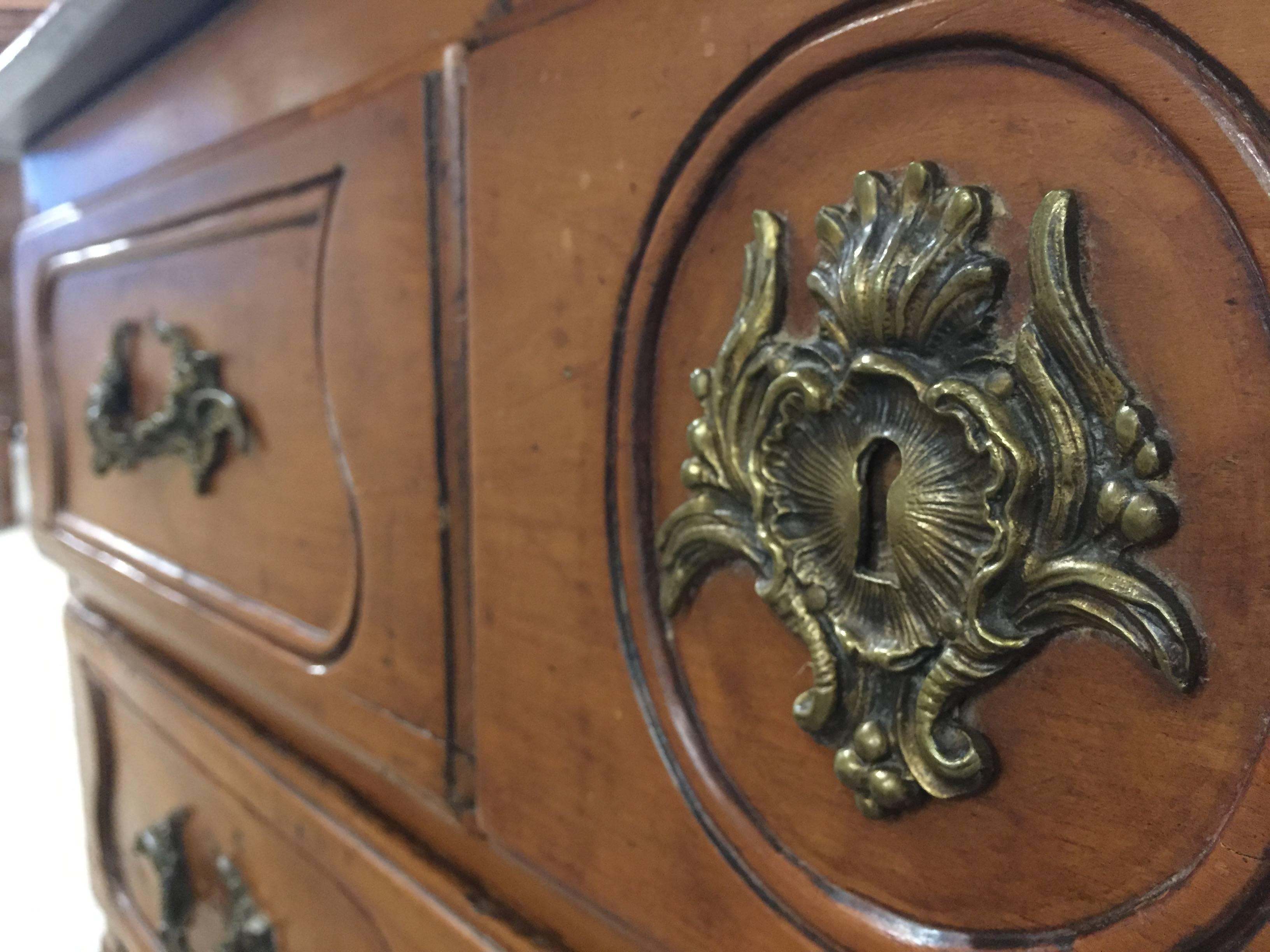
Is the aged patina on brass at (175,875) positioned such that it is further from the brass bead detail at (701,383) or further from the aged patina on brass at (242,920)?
the brass bead detail at (701,383)

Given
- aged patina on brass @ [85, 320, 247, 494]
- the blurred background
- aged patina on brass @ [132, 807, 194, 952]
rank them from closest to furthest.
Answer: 1. aged patina on brass @ [85, 320, 247, 494]
2. aged patina on brass @ [132, 807, 194, 952]
3. the blurred background

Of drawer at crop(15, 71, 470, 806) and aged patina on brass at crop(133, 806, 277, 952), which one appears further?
aged patina on brass at crop(133, 806, 277, 952)

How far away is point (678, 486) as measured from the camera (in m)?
0.26

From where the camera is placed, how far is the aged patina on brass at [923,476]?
0.56ft

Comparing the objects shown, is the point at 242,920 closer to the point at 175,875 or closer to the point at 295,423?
the point at 175,875

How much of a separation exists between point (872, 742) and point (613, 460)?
0.36 feet

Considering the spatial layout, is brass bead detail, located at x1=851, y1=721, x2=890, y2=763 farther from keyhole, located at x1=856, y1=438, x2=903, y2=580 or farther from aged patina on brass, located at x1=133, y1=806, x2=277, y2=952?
aged patina on brass, located at x1=133, y1=806, x2=277, y2=952

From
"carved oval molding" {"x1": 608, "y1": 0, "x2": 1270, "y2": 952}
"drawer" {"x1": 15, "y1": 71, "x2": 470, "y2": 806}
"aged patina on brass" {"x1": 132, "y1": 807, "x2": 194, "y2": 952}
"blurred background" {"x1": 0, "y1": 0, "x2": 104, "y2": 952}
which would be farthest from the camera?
"blurred background" {"x1": 0, "y1": 0, "x2": 104, "y2": 952}

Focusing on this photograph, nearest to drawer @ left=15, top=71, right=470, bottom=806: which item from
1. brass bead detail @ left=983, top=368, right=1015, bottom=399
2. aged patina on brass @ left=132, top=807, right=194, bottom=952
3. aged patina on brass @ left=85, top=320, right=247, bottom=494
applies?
aged patina on brass @ left=85, top=320, right=247, bottom=494

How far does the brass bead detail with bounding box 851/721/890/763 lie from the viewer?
0.21 m

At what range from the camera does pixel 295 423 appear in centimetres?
41

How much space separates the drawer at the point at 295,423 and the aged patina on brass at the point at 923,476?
0.48 ft

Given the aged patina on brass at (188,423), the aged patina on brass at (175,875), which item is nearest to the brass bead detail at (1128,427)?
the aged patina on brass at (188,423)

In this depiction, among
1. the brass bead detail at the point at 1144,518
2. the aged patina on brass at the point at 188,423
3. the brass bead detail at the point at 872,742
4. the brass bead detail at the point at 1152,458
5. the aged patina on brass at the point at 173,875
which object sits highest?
the brass bead detail at the point at 1152,458
